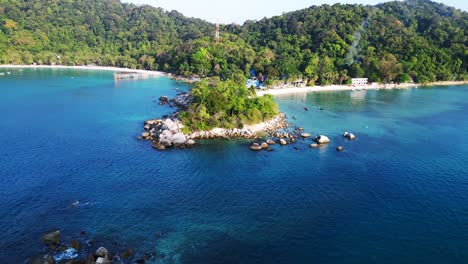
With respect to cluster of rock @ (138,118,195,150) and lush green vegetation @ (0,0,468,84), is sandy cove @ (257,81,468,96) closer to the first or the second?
lush green vegetation @ (0,0,468,84)

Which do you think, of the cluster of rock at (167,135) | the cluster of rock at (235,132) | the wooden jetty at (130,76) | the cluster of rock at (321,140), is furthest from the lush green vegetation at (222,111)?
the wooden jetty at (130,76)

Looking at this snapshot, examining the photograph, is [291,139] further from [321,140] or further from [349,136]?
[349,136]

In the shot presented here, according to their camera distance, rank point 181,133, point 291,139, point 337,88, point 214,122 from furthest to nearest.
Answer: point 337,88, point 214,122, point 291,139, point 181,133

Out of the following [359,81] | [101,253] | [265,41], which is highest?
[265,41]

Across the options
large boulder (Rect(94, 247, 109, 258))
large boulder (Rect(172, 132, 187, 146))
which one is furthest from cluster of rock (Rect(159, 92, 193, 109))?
large boulder (Rect(94, 247, 109, 258))

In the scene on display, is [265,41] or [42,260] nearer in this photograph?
[42,260]

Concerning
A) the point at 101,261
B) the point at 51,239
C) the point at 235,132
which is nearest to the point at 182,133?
the point at 235,132

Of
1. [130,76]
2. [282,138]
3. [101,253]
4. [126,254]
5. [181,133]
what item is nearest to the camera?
[101,253]

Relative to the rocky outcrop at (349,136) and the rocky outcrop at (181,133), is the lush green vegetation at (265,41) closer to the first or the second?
the rocky outcrop at (181,133)
